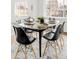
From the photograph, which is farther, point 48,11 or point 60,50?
point 48,11

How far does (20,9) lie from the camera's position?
657cm

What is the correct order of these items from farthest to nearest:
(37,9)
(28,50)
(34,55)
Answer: (37,9), (28,50), (34,55)
